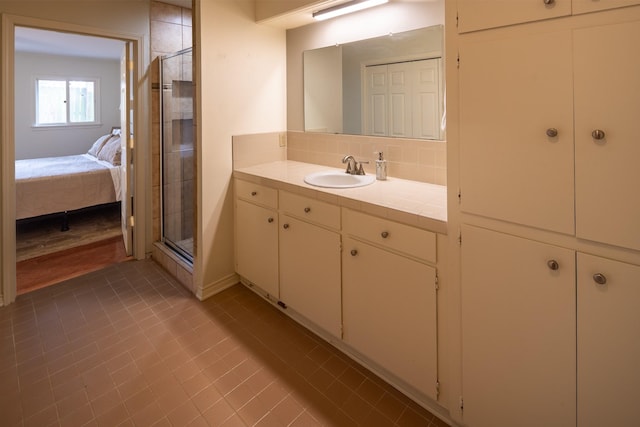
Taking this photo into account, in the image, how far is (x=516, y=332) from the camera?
1219 millimetres

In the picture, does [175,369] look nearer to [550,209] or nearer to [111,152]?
[550,209]

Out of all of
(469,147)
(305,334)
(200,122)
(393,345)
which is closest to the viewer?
(469,147)

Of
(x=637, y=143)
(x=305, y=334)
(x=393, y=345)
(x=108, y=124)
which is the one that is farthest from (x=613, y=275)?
(x=108, y=124)

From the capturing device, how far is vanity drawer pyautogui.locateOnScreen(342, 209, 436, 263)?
1444 millimetres

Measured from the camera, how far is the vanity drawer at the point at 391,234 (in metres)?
1.44

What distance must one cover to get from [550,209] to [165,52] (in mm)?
3141

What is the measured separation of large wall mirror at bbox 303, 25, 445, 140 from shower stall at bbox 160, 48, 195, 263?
100cm

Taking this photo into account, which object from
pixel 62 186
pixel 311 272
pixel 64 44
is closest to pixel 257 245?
pixel 311 272

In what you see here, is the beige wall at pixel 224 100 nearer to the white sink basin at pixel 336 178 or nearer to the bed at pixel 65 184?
the white sink basin at pixel 336 178

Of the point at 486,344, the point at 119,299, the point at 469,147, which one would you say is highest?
the point at 469,147

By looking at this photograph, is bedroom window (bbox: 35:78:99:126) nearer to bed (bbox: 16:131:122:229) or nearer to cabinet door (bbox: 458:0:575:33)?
bed (bbox: 16:131:122:229)

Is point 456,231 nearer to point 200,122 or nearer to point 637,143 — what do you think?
point 637,143

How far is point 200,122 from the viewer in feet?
7.64

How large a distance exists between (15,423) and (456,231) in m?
2.00
